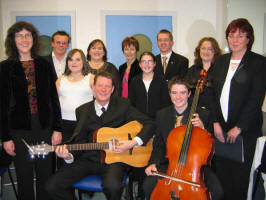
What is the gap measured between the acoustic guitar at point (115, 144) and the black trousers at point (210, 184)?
0.29 meters

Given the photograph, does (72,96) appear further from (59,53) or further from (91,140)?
(59,53)

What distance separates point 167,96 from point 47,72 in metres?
1.34

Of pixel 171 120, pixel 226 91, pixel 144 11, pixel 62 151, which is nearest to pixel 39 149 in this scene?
pixel 62 151

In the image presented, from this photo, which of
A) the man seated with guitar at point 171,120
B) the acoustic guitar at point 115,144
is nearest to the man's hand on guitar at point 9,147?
the acoustic guitar at point 115,144

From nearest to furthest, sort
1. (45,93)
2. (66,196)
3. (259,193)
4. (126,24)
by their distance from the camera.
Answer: (66,196)
(45,93)
(259,193)
(126,24)

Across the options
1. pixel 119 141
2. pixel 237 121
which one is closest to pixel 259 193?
pixel 237 121

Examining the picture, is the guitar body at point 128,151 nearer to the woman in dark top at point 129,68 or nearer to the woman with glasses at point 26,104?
the woman with glasses at point 26,104

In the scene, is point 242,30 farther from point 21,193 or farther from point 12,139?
point 21,193

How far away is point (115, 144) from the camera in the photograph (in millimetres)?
2154

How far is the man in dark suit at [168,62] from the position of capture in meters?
3.16

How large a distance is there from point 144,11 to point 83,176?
3.52 m

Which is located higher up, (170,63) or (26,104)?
(170,63)

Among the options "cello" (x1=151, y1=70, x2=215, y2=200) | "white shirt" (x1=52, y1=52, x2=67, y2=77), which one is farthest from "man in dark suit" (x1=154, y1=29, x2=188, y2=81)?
"cello" (x1=151, y1=70, x2=215, y2=200)

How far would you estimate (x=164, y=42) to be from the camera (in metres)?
3.24
